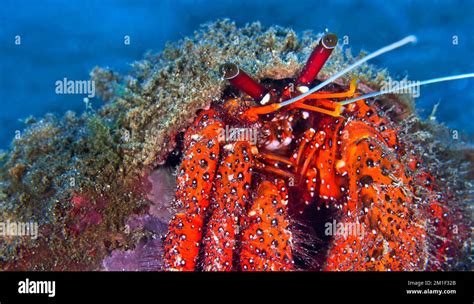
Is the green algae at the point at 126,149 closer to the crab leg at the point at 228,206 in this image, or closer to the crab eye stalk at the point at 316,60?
the crab eye stalk at the point at 316,60

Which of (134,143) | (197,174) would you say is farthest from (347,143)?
(134,143)

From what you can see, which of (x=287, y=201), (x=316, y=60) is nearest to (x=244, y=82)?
(x=316, y=60)

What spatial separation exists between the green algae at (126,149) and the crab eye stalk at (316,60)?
0.18 m

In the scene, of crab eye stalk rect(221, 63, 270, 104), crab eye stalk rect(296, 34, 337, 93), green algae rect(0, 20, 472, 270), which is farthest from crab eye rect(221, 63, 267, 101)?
crab eye stalk rect(296, 34, 337, 93)

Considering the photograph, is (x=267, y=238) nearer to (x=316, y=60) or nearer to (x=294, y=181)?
(x=294, y=181)

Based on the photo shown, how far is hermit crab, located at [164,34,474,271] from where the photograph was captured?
2.54 metres

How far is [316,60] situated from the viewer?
268cm

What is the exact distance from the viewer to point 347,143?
112 inches

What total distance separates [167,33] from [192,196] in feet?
23.6

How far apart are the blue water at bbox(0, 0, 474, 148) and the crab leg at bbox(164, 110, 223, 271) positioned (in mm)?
4995

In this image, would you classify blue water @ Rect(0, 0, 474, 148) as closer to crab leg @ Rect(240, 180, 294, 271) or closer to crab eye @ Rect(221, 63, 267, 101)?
crab eye @ Rect(221, 63, 267, 101)

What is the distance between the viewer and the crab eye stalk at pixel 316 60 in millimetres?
2490

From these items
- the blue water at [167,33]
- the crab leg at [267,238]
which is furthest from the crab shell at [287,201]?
the blue water at [167,33]
